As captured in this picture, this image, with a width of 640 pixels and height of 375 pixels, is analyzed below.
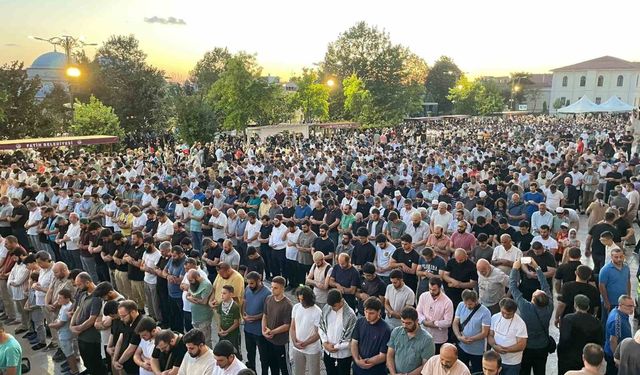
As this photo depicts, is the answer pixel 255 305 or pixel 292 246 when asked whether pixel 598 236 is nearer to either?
pixel 292 246

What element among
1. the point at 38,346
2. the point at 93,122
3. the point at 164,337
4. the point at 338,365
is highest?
the point at 93,122

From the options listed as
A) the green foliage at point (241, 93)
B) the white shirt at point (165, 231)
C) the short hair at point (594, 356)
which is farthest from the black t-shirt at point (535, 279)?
the green foliage at point (241, 93)

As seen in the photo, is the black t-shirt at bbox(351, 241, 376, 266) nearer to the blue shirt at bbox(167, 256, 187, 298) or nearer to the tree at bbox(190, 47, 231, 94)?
the blue shirt at bbox(167, 256, 187, 298)

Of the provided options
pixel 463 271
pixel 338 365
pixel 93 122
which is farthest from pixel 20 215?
pixel 93 122

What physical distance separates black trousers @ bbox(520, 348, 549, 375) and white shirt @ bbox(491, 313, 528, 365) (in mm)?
292

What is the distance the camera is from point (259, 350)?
243 inches

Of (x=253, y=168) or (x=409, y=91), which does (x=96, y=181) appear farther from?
(x=409, y=91)

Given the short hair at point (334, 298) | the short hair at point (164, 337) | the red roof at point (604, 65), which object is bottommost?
the short hair at point (164, 337)

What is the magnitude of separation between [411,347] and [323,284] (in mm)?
2275

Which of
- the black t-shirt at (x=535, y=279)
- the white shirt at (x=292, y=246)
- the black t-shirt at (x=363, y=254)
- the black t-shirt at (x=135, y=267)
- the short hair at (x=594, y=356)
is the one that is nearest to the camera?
the short hair at (x=594, y=356)

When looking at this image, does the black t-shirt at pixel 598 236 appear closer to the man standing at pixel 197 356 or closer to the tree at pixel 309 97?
the man standing at pixel 197 356

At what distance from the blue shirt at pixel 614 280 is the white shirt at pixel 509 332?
5.96 feet

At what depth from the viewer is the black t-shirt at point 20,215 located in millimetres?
11375

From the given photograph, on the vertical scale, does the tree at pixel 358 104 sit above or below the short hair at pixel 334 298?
above
